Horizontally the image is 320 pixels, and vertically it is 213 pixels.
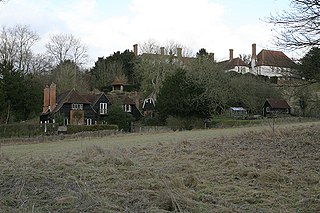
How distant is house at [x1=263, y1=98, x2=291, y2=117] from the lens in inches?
2193

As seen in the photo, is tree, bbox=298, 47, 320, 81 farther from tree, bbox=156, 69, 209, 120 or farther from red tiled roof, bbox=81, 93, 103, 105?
red tiled roof, bbox=81, 93, 103, 105

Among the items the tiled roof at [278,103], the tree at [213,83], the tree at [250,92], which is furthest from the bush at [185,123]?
the tiled roof at [278,103]

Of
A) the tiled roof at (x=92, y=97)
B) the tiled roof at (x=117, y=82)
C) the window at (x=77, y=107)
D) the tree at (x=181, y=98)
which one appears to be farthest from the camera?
the tiled roof at (x=117, y=82)

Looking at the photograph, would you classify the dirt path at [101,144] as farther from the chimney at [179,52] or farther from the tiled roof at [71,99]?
the chimney at [179,52]

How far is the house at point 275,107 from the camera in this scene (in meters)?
55.7

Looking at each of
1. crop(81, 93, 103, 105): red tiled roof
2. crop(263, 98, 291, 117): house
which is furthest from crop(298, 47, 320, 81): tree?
crop(81, 93, 103, 105): red tiled roof

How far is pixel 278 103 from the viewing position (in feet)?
190

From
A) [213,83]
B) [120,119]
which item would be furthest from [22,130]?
[213,83]

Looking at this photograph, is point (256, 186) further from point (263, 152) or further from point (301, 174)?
point (263, 152)

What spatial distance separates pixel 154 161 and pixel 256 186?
497 cm

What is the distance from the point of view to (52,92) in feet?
183

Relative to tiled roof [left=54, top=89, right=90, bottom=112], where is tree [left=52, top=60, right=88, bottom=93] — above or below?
above

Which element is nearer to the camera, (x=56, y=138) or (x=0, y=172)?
(x=0, y=172)

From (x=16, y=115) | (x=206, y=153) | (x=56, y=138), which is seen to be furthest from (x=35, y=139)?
(x=206, y=153)
